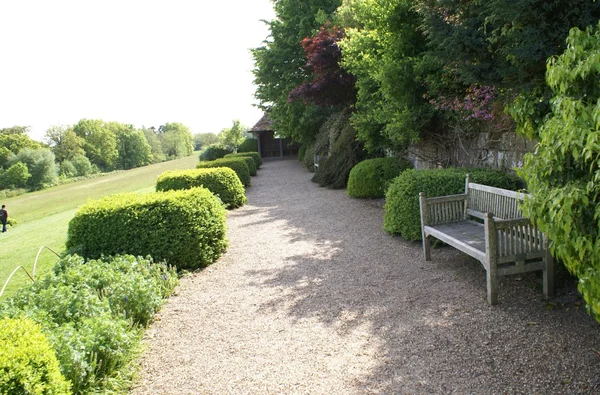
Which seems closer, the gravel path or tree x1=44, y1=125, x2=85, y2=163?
the gravel path

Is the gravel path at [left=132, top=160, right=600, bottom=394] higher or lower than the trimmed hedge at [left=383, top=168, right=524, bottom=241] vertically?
lower

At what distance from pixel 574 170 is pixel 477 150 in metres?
6.12

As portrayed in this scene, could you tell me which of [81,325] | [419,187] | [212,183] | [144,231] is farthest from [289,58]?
[81,325]

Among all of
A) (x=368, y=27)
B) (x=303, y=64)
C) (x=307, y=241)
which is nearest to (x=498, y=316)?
(x=307, y=241)

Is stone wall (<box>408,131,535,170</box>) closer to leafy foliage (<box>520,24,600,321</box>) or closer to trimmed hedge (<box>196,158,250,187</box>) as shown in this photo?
leafy foliage (<box>520,24,600,321</box>)

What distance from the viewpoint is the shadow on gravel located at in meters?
2.87

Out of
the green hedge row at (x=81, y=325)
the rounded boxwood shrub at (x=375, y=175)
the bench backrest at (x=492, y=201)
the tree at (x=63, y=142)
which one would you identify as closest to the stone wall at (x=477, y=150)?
the bench backrest at (x=492, y=201)

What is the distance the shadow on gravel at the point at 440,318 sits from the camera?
287 centimetres

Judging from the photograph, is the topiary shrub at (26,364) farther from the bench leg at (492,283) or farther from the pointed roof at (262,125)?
the pointed roof at (262,125)

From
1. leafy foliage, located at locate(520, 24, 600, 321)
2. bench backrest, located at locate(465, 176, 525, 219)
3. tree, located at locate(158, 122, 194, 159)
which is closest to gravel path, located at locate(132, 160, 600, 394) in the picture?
bench backrest, located at locate(465, 176, 525, 219)

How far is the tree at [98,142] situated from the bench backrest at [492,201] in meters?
78.4

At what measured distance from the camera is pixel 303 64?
19.0 meters

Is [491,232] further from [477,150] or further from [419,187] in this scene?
[477,150]

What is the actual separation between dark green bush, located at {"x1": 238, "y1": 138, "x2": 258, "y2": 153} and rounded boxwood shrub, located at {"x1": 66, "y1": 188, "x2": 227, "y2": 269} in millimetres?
30759
